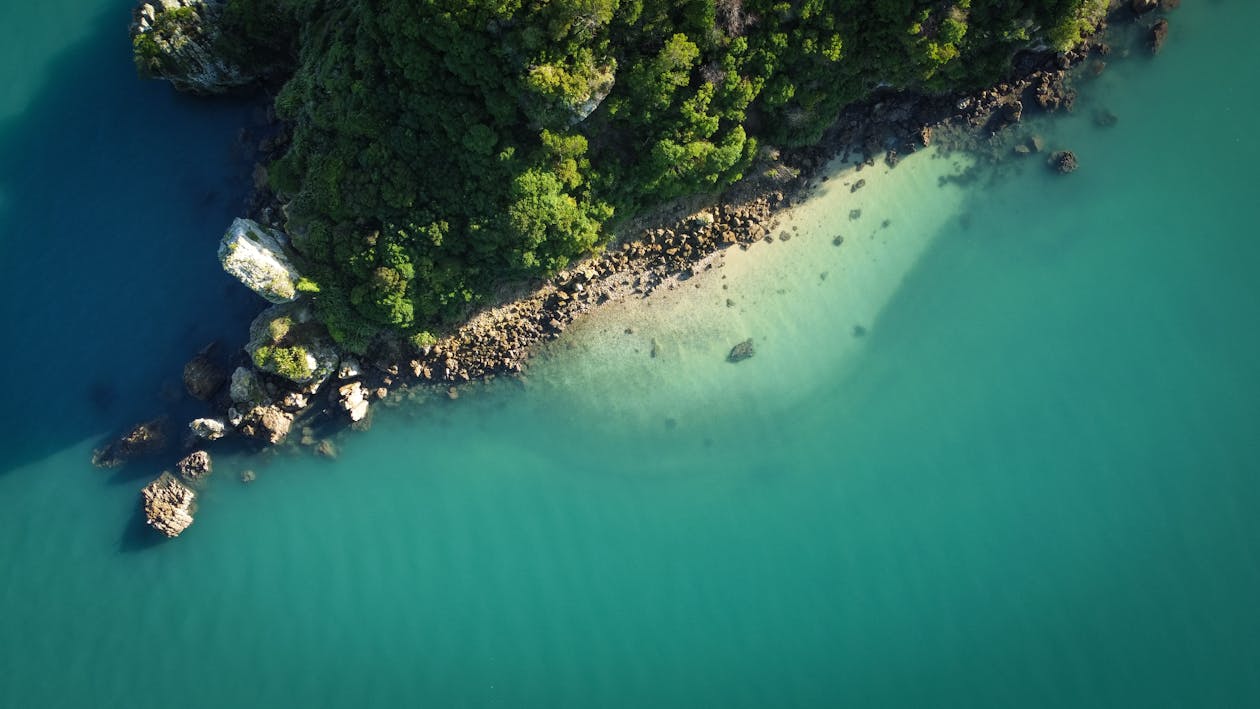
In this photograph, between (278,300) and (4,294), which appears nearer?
(278,300)

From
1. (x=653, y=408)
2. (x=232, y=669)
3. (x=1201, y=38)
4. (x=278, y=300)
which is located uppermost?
(x=1201, y=38)

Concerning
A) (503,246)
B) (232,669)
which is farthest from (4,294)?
(503,246)

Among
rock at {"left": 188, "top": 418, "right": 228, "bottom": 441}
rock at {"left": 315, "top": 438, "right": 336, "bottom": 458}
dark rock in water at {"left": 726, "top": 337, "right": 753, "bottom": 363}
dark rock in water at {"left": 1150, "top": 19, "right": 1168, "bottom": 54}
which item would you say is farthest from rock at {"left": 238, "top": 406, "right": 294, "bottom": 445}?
dark rock in water at {"left": 1150, "top": 19, "right": 1168, "bottom": 54}

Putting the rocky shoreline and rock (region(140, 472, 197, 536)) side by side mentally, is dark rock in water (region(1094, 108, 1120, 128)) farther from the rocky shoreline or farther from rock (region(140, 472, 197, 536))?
rock (region(140, 472, 197, 536))

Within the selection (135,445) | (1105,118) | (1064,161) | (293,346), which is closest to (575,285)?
(293,346)

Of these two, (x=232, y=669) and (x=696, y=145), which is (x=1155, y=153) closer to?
(x=696, y=145)

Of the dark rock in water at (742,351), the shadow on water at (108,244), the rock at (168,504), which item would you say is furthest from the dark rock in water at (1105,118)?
the rock at (168,504)
